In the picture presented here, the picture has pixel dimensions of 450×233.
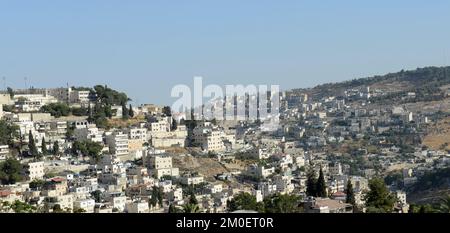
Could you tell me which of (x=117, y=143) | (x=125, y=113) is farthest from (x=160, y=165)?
(x=125, y=113)

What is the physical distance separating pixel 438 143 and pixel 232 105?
11.2 meters

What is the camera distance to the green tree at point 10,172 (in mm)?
18531

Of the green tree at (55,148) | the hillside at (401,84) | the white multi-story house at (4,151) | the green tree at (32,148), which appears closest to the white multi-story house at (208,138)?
the green tree at (55,148)

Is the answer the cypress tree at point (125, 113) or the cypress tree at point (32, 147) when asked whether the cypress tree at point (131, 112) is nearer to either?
the cypress tree at point (125, 113)

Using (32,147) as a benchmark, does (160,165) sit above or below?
below

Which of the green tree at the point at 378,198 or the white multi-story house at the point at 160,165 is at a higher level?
the green tree at the point at 378,198

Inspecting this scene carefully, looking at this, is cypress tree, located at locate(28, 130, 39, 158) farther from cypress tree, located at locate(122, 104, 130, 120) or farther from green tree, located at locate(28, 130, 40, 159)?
cypress tree, located at locate(122, 104, 130, 120)

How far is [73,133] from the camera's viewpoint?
80.4 feet

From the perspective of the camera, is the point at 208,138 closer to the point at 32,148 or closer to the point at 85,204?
the point at 32,148

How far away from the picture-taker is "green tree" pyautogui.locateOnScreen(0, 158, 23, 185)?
18.5 metres

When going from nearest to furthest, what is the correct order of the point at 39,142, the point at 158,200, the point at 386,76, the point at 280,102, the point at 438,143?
the point at 158,200 < the point at 39,142 < the point at 438,143 < the point at 280,102 < the point at 386,76

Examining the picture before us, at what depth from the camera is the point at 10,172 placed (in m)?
18.7
